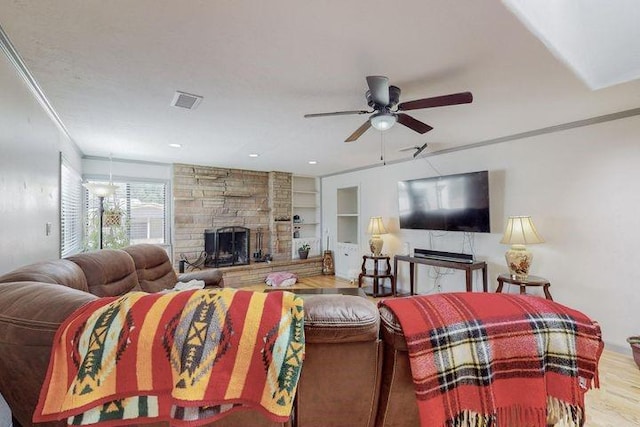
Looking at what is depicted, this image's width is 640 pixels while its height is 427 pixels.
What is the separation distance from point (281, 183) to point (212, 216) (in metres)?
1.60

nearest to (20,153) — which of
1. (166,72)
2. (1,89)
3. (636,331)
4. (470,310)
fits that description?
(1,89)

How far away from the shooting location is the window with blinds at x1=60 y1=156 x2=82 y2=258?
10.1ft

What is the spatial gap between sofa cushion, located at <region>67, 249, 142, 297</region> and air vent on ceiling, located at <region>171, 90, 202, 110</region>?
1385mm

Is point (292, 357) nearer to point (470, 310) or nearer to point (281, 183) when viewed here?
point (470, 310)

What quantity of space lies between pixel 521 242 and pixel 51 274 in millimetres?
3953

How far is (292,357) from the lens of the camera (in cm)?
87

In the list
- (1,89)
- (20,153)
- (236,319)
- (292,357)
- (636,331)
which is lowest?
(636,331)

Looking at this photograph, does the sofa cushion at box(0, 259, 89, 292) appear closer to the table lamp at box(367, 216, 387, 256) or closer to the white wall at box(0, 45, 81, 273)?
the white wall at box(0, 45, 81, 273)

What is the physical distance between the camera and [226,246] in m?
5.67

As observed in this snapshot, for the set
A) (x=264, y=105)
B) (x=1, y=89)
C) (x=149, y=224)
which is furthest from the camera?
(x=149, y=224)

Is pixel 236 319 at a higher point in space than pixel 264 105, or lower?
lower

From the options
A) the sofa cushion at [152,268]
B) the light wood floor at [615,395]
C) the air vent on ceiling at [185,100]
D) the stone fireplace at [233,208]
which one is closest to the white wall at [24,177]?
the sofa cushion at [152,268]

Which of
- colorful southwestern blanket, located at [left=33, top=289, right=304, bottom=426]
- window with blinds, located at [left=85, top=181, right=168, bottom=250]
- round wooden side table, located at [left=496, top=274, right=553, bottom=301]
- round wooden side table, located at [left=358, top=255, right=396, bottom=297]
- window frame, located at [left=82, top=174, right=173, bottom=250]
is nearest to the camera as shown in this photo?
colorful southwestern blanket, located at [left=33, top=289, right=304, bottom=426]

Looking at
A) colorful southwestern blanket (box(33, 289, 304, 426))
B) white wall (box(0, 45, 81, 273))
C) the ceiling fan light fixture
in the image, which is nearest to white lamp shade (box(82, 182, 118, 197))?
white wall (box(0, 45, 81, 273))
